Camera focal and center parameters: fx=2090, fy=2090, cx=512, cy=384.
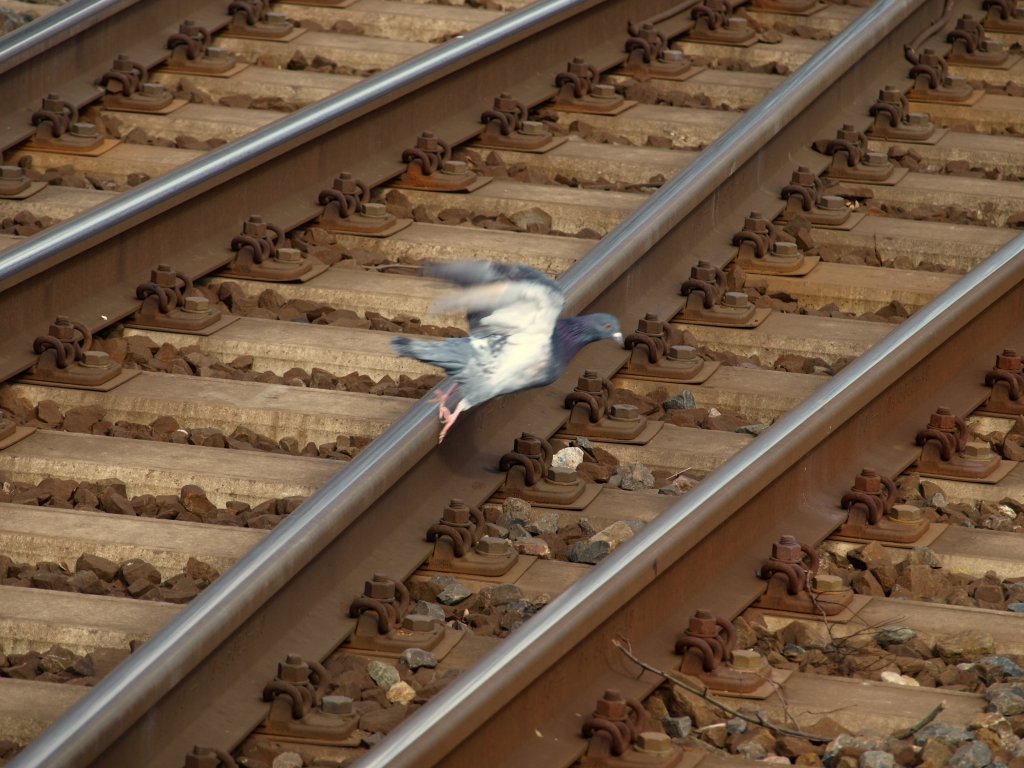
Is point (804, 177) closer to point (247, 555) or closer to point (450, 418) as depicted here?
point (450, 418)

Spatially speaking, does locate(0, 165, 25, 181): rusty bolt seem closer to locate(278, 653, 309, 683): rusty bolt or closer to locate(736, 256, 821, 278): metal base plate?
locate(736, 256, 821, 278): metal base plate

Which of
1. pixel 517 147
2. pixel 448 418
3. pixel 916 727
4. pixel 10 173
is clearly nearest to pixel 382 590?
pixel 448 418

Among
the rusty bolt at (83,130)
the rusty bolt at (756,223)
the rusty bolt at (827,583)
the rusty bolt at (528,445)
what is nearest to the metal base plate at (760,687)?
the rusty bolt at (827,583)

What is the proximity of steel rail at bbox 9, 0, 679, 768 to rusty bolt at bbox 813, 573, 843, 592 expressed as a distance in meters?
1.14

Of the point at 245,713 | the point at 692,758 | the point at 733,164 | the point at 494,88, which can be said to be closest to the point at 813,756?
the point at 692,758

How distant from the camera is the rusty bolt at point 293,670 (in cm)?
502

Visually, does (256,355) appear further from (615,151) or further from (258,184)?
(615,151)

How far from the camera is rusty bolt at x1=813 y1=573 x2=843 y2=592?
556cm

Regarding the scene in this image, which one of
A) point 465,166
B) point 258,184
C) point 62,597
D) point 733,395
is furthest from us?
point 465,166

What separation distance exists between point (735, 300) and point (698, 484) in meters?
1.89

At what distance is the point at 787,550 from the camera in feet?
18.3

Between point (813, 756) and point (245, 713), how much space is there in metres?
1.34

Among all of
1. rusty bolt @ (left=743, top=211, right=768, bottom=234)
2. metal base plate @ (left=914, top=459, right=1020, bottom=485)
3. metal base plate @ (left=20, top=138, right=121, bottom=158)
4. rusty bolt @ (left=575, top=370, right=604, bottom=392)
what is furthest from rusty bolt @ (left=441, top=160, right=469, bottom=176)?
metal base plate @ (left=914, top=459, right=1020, bottom=485)

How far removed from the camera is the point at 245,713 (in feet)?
16.3
